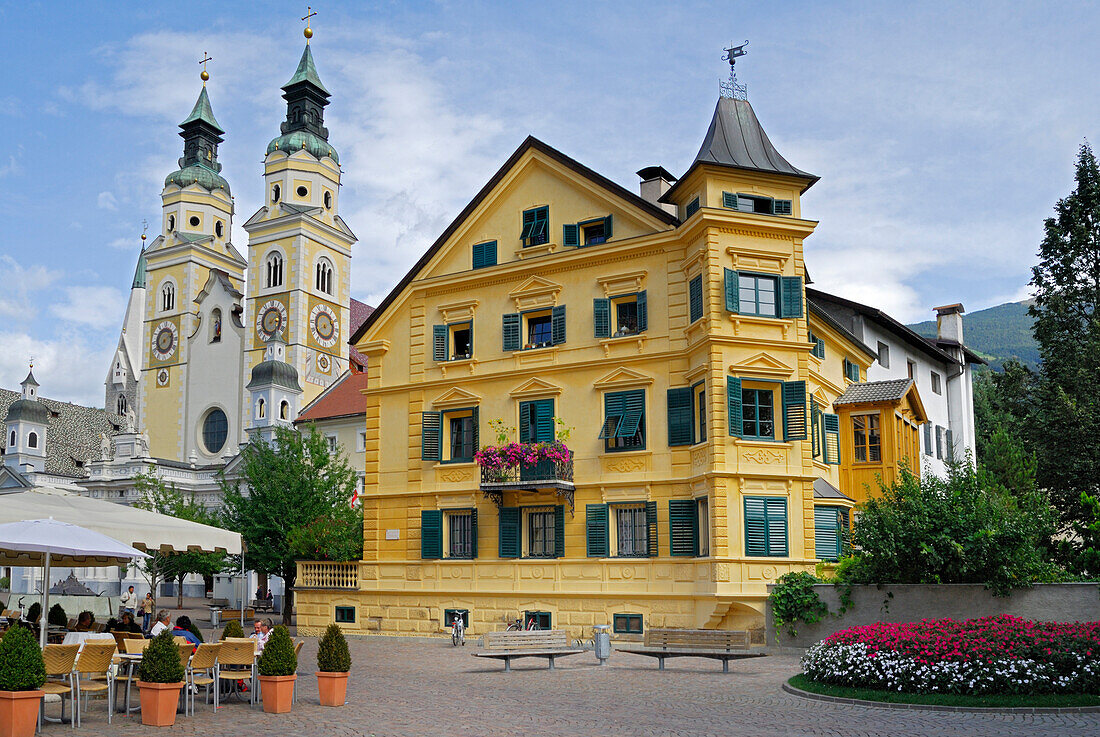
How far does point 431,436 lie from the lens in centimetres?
3291

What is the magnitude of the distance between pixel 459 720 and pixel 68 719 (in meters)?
5.58

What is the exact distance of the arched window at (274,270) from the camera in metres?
77.4

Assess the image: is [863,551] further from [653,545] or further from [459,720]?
[459,720]

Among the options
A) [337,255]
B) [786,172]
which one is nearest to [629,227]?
[786,172]

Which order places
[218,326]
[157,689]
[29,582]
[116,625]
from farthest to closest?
[218,326] < [29,582] < [116,625] < [157,689]

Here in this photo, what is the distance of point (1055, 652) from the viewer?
640 inches

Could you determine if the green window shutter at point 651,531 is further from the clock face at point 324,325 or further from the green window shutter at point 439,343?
the clock face at point 324,325

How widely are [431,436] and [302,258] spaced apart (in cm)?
4712

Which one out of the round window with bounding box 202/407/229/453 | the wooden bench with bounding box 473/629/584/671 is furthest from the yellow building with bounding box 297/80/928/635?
the round window with bounding box 202/407/229/453

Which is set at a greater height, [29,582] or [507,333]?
[507,333]

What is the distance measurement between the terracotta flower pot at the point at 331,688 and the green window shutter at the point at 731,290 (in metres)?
14.8

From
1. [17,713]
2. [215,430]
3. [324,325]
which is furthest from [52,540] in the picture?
[215,430]

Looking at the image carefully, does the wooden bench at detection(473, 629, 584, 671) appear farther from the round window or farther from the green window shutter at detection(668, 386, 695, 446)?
the round window

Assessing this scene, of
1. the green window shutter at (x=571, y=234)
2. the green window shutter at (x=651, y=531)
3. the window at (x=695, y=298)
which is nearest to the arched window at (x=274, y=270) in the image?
the green window shutter at (x=571, y=234)
